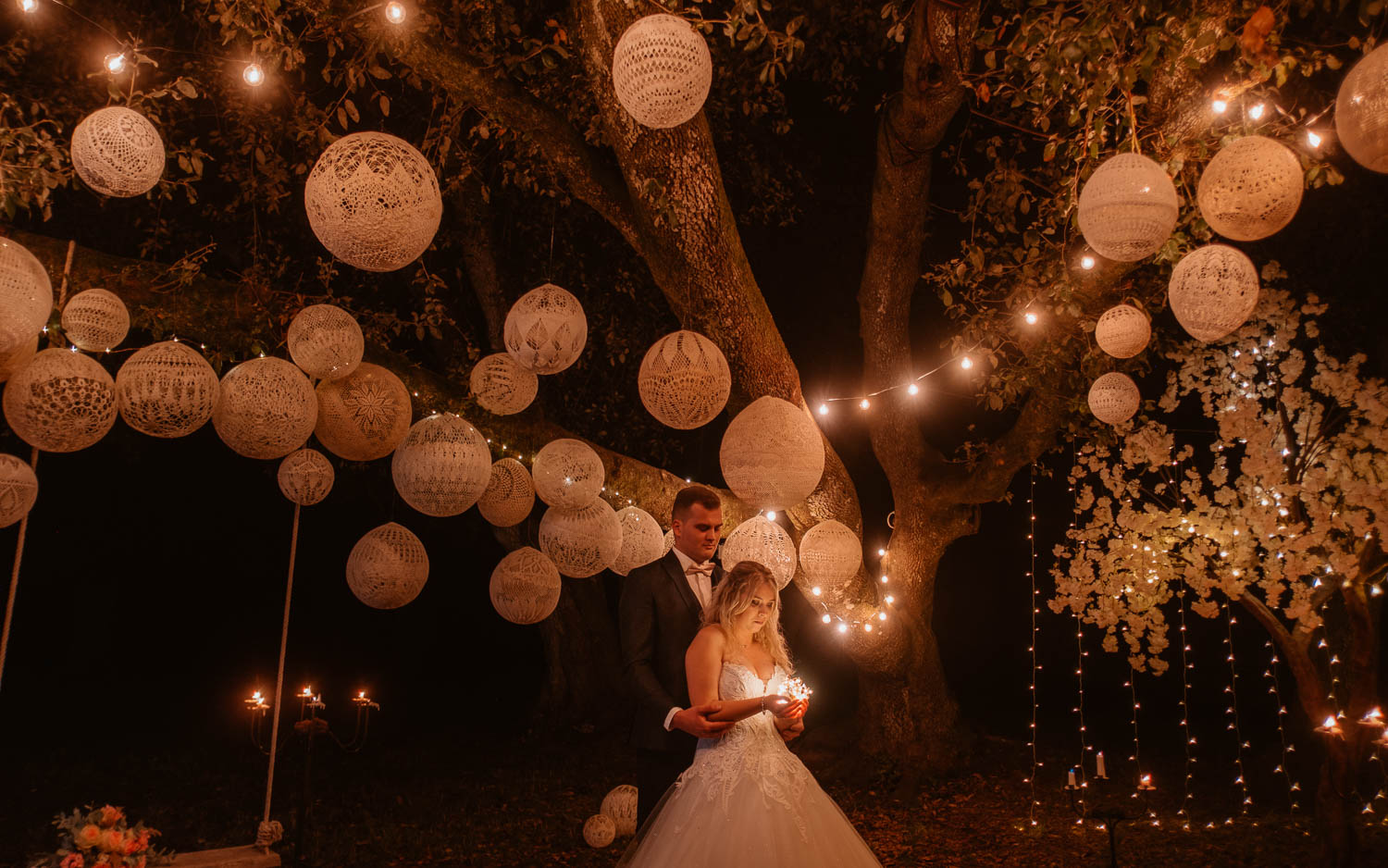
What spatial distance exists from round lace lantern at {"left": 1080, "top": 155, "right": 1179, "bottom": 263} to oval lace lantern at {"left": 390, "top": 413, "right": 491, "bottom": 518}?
2986mm

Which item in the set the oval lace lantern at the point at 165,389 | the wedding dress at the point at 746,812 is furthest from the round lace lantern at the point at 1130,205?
the oval lace lantern at the point at 165,389

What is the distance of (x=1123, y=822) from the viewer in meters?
6.54

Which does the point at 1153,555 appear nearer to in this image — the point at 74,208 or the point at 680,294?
the point at 680,294

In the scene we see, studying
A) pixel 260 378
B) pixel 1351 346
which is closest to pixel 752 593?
pixel 260 378

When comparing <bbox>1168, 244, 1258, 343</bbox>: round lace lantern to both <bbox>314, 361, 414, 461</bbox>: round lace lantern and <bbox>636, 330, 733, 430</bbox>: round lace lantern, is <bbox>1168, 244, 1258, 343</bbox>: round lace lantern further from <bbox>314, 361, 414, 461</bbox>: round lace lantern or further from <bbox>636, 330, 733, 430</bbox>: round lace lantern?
A: <bbox>314, 361, 414, 461</bbox>: round lace lantern

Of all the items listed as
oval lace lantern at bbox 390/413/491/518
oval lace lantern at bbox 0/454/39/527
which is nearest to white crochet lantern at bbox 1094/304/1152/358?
oval lace lantern at bbox 390/413/491/518

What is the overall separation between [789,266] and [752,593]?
784 cm

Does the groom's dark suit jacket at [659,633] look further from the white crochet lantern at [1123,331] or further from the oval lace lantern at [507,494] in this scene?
the white crochet lantern at [1123,331]

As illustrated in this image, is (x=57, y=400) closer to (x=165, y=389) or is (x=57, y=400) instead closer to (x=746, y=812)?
(x=165, y=389)

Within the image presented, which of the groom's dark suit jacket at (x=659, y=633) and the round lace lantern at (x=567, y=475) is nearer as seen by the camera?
the groom's dark suit jacket at (x=659, y=633)

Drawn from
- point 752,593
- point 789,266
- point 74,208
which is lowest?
point 752,593

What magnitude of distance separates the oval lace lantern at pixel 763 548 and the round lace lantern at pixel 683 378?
1.05m

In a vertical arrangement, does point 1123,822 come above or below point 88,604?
below

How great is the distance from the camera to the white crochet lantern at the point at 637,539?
5438 millimetres
